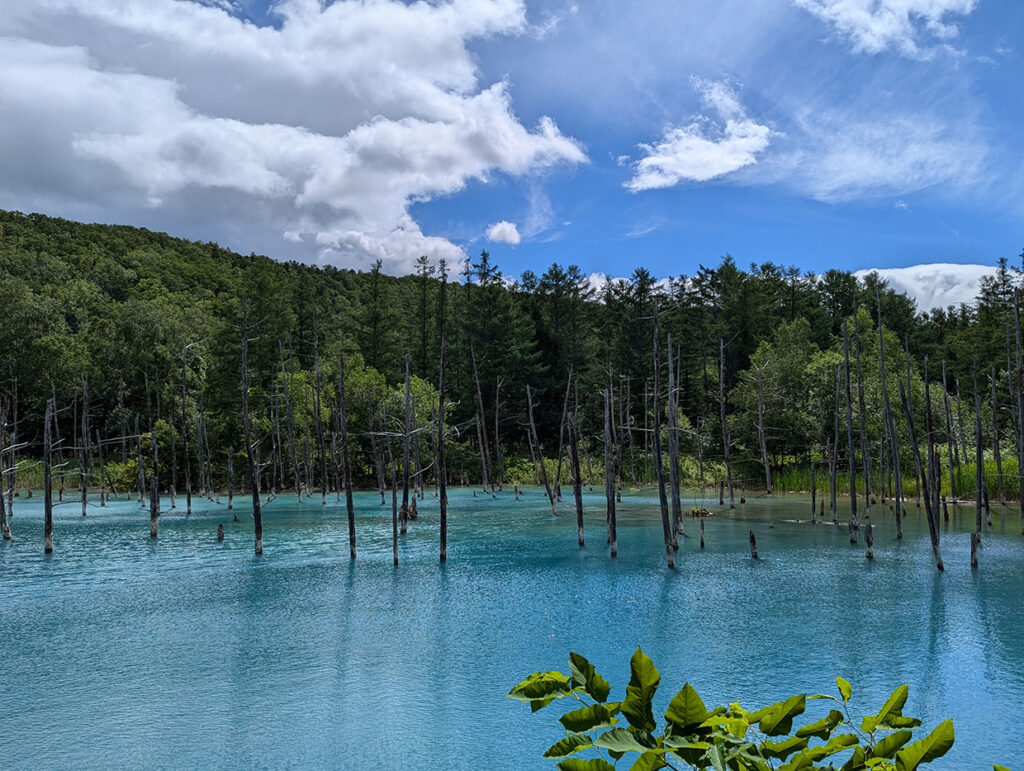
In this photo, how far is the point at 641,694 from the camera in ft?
7.80

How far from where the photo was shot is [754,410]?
158 ft

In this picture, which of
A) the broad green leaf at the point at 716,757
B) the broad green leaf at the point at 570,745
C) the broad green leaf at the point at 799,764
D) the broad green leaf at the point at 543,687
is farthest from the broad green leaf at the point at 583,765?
the broad green leaf at the point at 799,764

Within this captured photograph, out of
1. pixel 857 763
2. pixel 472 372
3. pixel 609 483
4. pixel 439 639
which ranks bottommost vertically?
pixel 439 639

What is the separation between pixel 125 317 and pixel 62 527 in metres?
34.2

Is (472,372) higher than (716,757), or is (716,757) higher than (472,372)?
(472,372)

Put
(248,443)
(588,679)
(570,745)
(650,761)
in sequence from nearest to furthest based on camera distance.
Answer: (650,761) → (570,745) → (588,679) → (248,443)

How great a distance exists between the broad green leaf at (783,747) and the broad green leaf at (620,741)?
41 cm

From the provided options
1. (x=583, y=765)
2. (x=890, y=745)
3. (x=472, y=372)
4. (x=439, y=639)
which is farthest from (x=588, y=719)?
(x=472, y=372)

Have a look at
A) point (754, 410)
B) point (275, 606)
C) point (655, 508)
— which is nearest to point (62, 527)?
point (275, 606)

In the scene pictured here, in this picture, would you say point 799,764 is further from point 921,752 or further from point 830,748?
point 921,752

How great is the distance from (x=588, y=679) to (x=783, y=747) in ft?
2.04

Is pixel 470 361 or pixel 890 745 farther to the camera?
pixel 470 361

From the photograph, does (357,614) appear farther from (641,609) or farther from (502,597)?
(641,609)

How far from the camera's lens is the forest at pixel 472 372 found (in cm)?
4950
